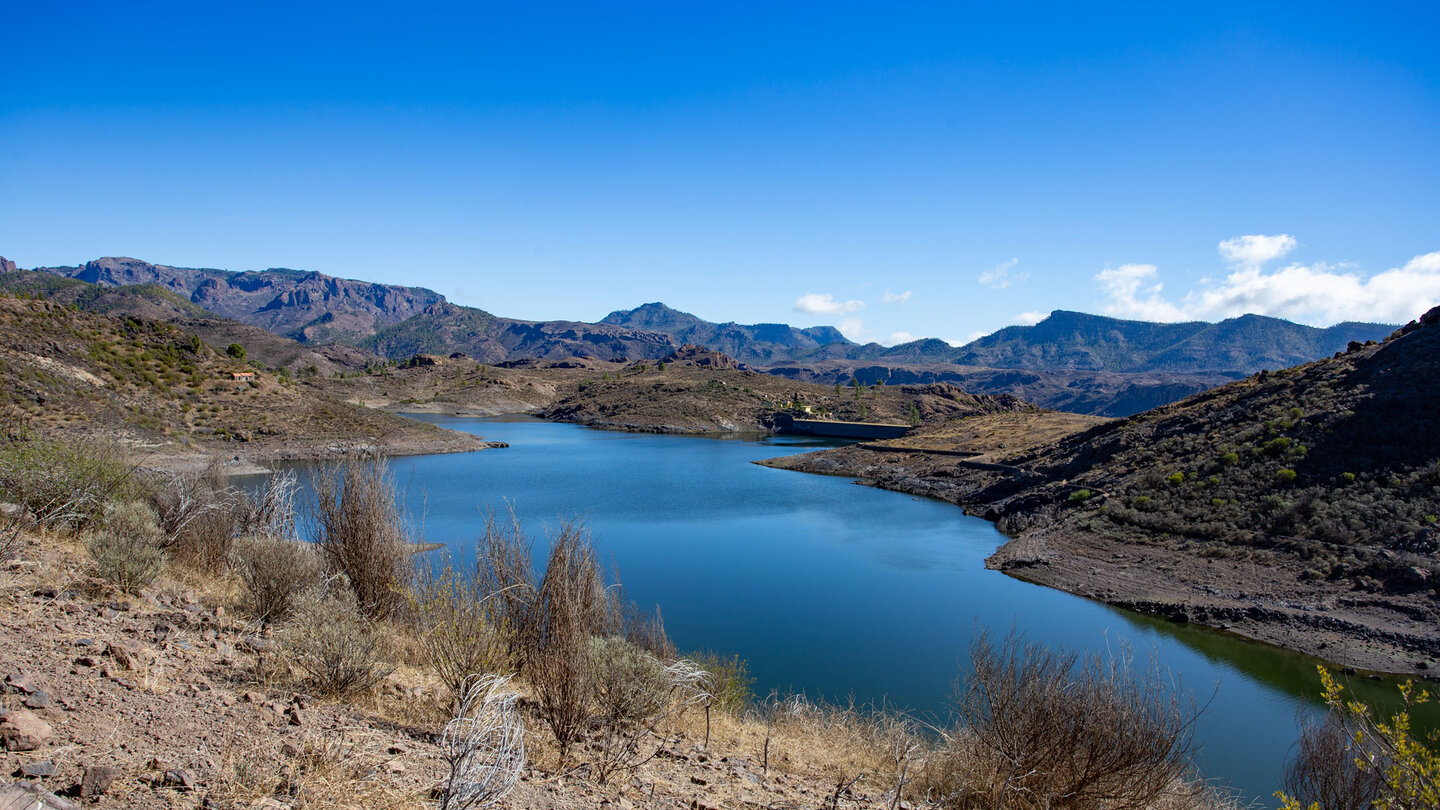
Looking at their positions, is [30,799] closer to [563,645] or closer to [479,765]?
[479,765]

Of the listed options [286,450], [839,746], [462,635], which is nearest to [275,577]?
[462,635]

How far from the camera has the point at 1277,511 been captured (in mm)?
23250

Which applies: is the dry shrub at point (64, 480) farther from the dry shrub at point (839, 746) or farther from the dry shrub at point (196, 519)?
the dry shrub at point (839, 746)

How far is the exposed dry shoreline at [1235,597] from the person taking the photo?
54.3ft

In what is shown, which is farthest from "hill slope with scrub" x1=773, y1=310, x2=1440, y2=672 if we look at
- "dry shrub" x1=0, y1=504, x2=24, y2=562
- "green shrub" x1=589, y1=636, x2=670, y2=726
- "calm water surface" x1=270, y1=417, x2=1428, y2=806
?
"dry shrub" x1=0, y1=504, x2=24, y2=562

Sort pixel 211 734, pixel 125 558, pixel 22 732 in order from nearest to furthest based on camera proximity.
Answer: pixel 22 732, pixel 211 734, pixel 125 558

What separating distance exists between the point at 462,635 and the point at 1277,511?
27377mm

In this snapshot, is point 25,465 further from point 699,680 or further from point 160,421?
point 160,421

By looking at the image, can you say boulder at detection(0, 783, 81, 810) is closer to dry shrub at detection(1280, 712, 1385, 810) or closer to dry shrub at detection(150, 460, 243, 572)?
dry shrub at detection(150, 460, 243, 572)

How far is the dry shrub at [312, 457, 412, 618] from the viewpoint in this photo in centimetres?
870

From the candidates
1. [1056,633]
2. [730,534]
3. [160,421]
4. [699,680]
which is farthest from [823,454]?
[699,680]

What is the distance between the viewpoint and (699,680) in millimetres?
9203

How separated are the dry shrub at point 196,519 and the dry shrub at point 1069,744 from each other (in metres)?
10.7

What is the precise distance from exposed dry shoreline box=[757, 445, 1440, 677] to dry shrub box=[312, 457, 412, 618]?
20.8 m
